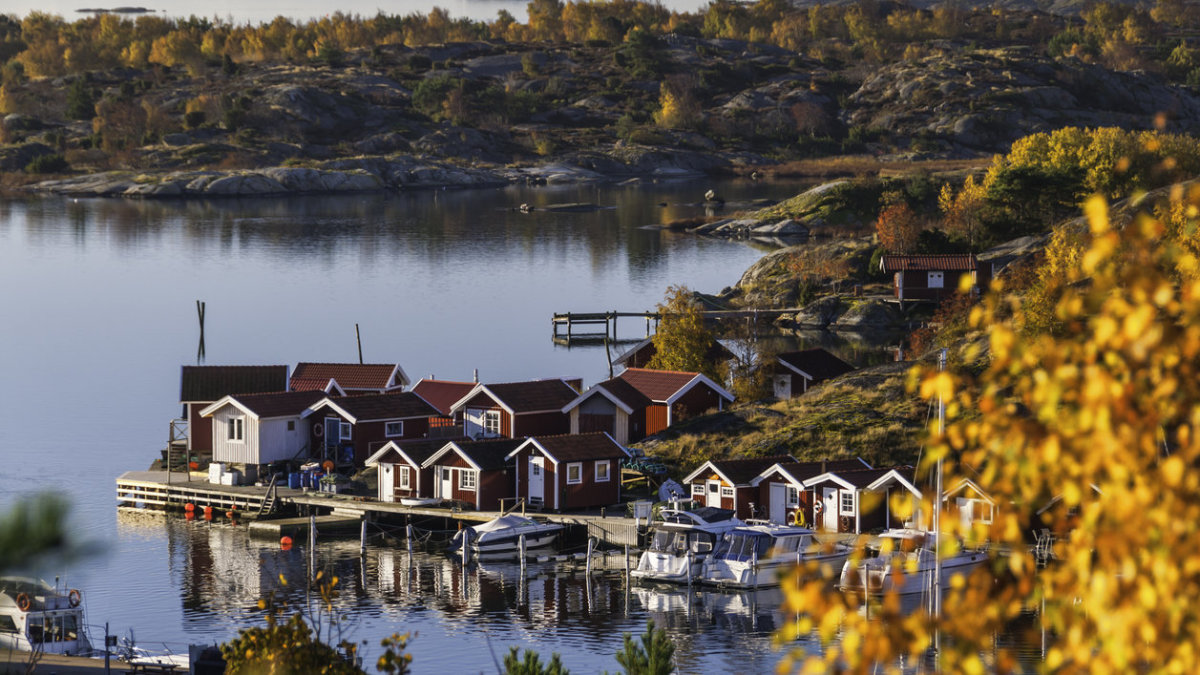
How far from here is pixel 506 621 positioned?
43.6 metres

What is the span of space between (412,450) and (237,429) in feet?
25.8

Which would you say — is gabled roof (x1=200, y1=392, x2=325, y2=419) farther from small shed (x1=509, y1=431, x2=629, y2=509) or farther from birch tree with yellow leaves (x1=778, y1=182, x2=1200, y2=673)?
birch tree with yellow leaves (x1=778, y1=182, x2=1200, y2=673)

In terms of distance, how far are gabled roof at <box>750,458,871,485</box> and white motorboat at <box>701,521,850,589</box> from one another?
2.87 meters

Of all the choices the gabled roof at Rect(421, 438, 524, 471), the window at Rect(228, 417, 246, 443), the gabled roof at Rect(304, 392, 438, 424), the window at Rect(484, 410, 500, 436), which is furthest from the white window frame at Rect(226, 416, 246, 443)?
the window at Rect(484, 410, 500, 436)

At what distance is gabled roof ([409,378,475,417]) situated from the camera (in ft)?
208

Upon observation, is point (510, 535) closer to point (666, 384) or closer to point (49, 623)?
point (666, 384)

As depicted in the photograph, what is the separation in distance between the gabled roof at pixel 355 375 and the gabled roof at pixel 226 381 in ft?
4.30

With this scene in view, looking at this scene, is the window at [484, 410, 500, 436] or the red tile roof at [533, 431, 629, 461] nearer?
the red tile roof at [533, 431, 629, 461]

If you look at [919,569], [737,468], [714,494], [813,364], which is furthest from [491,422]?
[919,569]

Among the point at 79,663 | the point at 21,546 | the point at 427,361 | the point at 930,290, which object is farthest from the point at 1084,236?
the point at 21,546

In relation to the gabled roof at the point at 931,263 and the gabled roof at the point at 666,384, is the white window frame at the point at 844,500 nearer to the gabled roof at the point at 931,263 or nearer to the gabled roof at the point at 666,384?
the gabled roof at the point at 666,384

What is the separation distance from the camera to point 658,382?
206ft

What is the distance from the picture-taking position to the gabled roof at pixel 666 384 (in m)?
61.6

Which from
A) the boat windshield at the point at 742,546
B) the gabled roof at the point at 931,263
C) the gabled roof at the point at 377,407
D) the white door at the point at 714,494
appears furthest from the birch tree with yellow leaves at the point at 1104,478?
the gabled roof at the point at 931,263
